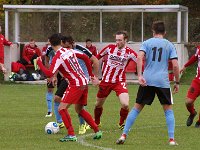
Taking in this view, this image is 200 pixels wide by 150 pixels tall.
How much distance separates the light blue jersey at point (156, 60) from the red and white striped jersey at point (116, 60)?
285cm

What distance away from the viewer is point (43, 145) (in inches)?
480

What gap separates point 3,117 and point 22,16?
1568 centimetres

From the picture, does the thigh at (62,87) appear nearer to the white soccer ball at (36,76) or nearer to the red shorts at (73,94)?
the red shorts at (73,94)

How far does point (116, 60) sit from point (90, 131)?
1.64 m

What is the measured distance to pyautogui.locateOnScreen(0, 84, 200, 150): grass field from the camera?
39.8 feet

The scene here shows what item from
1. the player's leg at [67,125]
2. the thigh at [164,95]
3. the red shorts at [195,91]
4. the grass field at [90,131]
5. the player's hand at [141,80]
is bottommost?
the grass field at [90,131]

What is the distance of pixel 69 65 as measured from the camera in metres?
12.7

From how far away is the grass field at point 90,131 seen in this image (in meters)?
12.1

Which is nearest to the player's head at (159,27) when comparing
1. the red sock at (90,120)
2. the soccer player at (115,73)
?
the red sock at (90,120)

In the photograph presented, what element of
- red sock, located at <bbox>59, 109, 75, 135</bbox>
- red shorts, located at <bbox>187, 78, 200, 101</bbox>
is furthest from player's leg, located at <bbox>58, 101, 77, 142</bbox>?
red shorts, located at <bbox>187, 78, 200, 101</bbox>

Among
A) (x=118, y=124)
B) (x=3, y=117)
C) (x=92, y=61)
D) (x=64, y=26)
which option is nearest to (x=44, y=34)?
(x=64, y=26)

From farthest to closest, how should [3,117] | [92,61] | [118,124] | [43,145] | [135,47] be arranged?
[135,47]
[3,117]
[118,124]
[92,61]
[43,145]

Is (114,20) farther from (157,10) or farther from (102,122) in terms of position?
(102,122)

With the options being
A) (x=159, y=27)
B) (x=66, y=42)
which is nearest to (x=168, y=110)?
(x=159, y=27)
